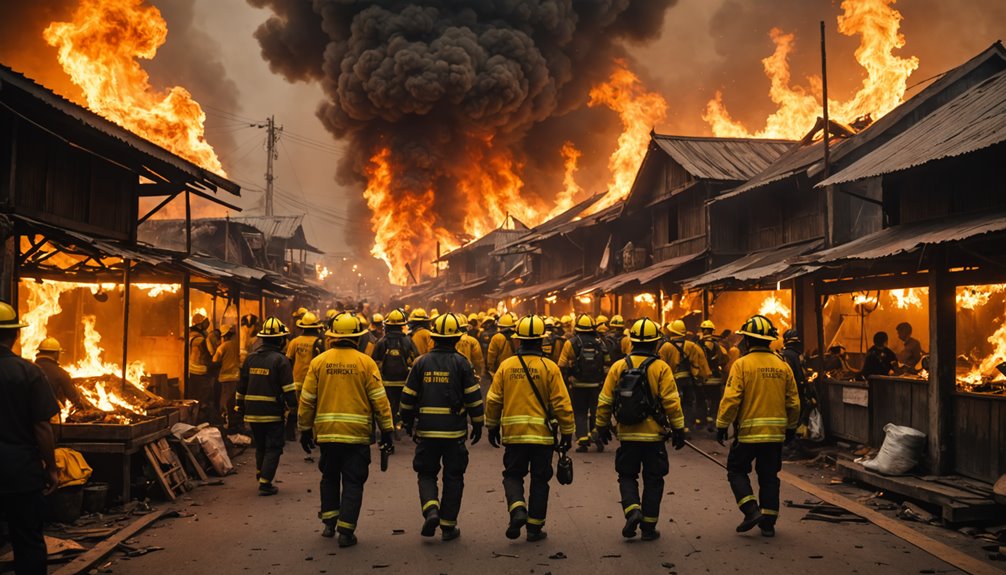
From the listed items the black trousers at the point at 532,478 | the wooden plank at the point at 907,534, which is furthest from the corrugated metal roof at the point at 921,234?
the black trousers at the point at 532,478

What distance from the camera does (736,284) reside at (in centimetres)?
1491

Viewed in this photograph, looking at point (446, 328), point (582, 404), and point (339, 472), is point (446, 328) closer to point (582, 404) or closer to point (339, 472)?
point (339, 472)

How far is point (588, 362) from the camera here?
36.0 ft

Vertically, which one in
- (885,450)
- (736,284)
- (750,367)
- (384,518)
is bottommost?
(384,518)

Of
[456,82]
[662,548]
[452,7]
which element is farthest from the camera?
[452,7]

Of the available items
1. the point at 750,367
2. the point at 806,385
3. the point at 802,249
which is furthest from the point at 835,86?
the point at 750,367

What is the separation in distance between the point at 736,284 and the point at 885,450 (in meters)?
6.86

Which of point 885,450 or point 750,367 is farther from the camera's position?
point 885,450

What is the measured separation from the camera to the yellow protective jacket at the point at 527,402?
21.2 ft

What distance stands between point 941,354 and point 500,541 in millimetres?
6023

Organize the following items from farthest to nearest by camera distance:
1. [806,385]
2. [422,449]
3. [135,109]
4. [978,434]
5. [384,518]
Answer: [135,109] → [806,385] → [978,434] → [384,518] → [422,449]

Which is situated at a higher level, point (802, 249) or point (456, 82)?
point (456, 82)

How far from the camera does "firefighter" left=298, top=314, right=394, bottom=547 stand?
6.34 meters

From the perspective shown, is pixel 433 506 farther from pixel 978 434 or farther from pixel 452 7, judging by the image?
pixel 452 7
